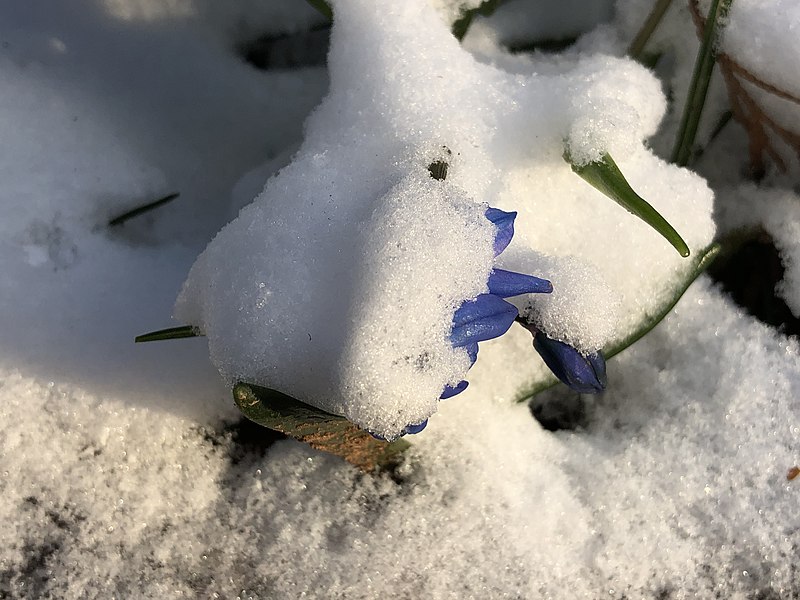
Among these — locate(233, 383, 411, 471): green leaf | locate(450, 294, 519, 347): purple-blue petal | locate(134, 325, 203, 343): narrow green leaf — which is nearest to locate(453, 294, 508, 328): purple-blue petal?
locate(450, 294, 519, 347): purple-blue petal

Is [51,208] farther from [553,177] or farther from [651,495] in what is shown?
[651,495]

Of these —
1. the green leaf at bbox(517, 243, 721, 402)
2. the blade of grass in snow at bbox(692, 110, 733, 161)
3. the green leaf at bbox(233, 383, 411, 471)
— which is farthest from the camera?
the blade of grass in snow at bbox(692, 110, 733, 161)

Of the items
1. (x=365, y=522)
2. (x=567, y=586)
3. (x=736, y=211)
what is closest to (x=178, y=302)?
(x=365, y=522)

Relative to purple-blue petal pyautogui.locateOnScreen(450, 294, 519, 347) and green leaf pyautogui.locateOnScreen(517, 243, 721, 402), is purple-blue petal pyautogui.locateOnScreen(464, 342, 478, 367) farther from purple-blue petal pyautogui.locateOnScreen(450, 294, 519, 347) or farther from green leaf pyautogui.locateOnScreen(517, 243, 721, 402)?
green leaf pyautogui.locateOnScreen(517, 243, 721, 402)

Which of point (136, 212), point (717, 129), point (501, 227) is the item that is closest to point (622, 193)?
point (501, 227)

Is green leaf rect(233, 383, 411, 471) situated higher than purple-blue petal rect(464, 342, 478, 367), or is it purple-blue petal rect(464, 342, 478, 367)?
purple-blue petal rect(464, 342, 478, 367)

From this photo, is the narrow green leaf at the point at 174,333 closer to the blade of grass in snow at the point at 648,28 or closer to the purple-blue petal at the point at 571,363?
the purple-blue petal at the point at 571,363

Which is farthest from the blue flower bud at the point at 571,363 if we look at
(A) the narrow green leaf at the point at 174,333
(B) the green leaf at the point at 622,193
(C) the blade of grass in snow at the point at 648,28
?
(C) the blade of grass in snow at the point at 648,28
